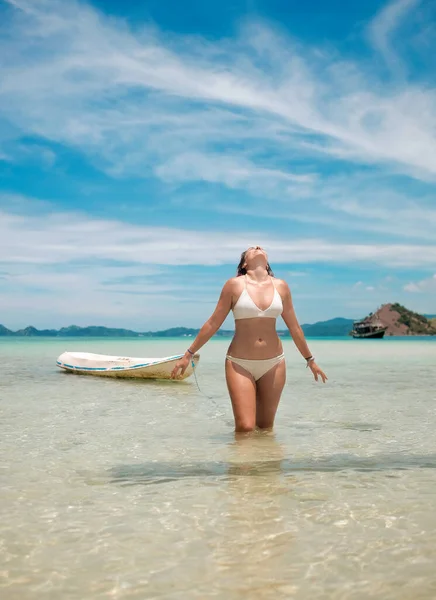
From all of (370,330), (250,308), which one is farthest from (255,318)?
(370,330)

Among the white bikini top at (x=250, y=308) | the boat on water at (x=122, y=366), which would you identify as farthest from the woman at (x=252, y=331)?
the boat on water at (x=122, y=366)

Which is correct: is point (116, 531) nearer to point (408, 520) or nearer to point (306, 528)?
point (306, 528)

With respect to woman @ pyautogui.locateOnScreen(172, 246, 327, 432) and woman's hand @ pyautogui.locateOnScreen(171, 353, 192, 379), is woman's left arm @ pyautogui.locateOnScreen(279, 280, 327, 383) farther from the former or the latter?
woman's hand @ pyautogui.locateOnScreen(171, 353, 192, 379)

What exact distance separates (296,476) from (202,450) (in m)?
1.93

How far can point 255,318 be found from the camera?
24.7 feet

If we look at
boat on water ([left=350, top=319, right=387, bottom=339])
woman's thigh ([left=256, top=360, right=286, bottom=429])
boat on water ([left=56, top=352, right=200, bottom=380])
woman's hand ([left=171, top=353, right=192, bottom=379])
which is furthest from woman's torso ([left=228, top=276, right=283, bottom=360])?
boat on water ([left=350, top=319, right=387, bottom=339])

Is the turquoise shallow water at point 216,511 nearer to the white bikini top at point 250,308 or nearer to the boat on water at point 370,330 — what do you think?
the white bikini top at point 250,308

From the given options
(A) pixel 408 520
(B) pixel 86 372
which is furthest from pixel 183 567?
(B) pixel 86 372

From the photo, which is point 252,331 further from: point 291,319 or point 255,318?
point 291,319

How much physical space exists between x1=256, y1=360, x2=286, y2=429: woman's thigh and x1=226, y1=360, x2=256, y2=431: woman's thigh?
0.16 metres

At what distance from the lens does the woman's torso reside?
7488 millimetres

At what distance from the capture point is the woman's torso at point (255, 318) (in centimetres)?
749

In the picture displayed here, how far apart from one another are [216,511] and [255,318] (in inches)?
114

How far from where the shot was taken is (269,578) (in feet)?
12.2
